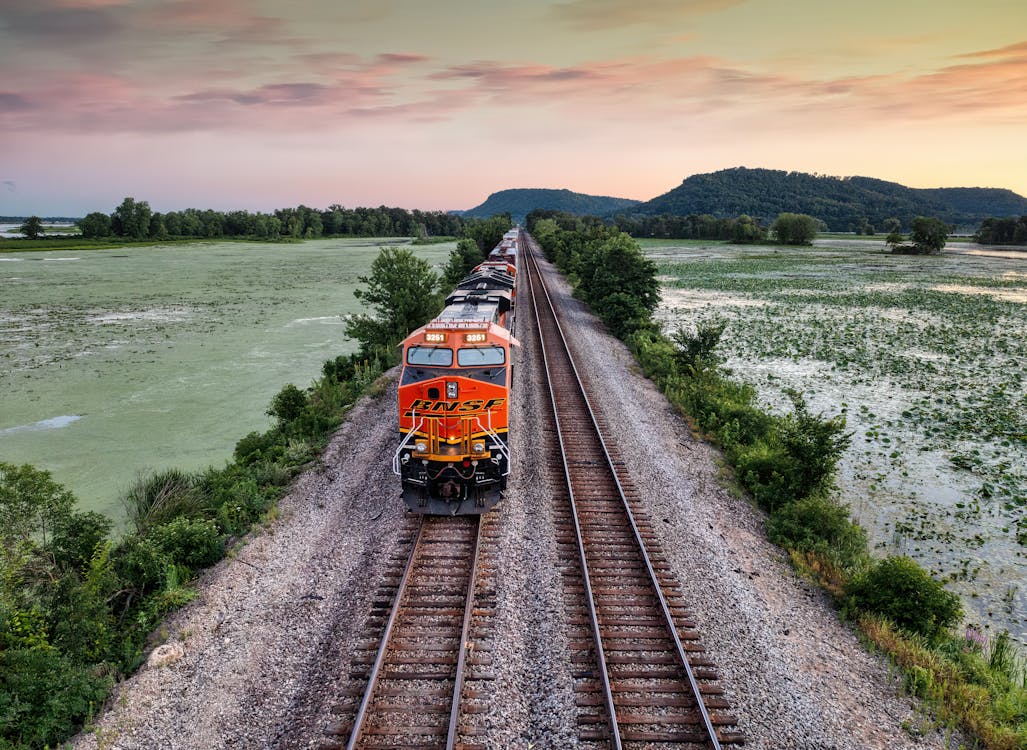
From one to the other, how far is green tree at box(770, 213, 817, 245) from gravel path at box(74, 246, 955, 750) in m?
150

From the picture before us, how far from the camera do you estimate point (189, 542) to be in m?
12.2

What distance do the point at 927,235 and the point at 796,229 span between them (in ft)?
104

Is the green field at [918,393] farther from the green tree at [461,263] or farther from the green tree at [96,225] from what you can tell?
the green tree at [96,225]

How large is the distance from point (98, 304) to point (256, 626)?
5804 centimetres

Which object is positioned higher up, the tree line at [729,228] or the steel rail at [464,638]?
the tree line at [729,228]

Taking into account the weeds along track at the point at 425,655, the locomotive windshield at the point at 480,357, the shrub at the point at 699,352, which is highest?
the locomotive windshield at the point at 480,357

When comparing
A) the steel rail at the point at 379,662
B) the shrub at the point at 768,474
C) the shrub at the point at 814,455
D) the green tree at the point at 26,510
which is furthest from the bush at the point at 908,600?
the green tree at the point at 26,510

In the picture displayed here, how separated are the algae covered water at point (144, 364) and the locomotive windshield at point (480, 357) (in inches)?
457

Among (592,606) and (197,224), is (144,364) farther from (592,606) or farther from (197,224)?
(197,224)

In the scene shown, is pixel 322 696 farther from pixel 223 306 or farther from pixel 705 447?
pixel 223 306

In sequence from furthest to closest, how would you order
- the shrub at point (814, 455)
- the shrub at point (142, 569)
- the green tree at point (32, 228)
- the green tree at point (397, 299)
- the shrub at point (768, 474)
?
1. the green tree at point (32, 228)
2. the green tree at point (397, 299)
3. the shrub at point (768, 474)
4. the shrub at point (814, 455)
5. the shrub at point (142, 569)

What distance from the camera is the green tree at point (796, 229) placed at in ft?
470

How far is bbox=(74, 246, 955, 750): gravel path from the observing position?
8.33m

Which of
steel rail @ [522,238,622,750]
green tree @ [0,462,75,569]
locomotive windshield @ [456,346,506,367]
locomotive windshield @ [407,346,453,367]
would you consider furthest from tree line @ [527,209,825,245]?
green tree @ [0,462,75,569]
